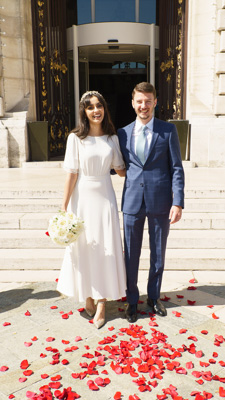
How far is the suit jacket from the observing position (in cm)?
354

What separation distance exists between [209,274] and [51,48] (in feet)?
30.1

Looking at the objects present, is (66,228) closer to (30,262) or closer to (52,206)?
(30,262)

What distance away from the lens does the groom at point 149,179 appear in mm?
3537

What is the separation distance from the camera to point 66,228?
3.36 m

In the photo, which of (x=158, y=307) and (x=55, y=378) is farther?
(x=158, y=307)

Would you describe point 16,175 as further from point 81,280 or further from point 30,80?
point 81,280

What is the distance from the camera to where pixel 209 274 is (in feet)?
16.1

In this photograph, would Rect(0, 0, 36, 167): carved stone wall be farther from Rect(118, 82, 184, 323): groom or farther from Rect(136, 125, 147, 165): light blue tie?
Rect(136, 125, 147, 165): light blue tie

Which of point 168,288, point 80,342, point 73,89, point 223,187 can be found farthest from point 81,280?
→ point 73,89

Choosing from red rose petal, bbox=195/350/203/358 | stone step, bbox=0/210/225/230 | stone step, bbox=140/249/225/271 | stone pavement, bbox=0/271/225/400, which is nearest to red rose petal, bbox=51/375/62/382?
stone pavement, bbox=0/271/225/400

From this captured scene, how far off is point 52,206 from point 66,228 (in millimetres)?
2919

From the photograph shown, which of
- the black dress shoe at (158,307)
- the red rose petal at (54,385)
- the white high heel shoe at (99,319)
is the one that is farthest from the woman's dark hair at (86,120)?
the red rose petal at (54,385)

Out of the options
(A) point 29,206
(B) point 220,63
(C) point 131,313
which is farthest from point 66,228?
(B) point 220,63

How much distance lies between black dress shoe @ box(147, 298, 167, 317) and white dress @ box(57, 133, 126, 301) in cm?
37
